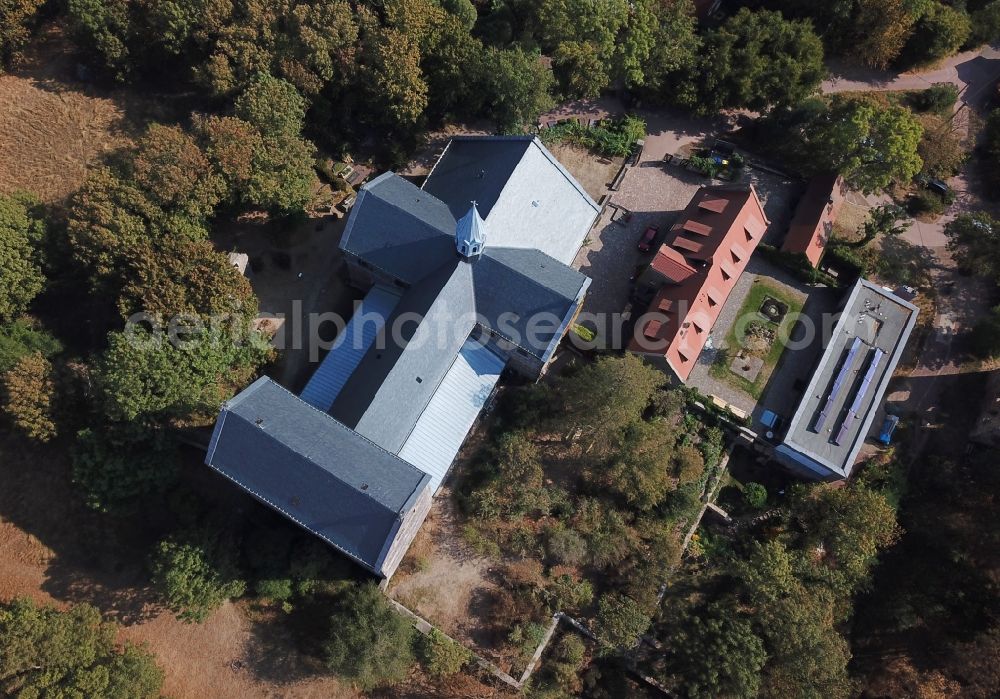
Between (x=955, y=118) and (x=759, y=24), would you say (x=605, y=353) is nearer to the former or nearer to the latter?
(x=759, y=24)

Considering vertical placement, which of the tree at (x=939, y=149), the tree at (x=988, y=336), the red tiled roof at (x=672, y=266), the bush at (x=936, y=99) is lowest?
the red tiled roof at (x=672, y=266)

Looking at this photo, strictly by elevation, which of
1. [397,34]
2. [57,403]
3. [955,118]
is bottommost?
[57,403]

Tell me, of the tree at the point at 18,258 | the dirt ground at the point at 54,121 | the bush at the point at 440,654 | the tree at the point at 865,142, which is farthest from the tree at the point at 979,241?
the tree at the point at 18,258

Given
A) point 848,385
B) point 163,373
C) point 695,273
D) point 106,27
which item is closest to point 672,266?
point 695,273

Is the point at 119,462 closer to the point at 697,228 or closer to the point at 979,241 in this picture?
the point at 697,228

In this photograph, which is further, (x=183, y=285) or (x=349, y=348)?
(x=349, y=348)

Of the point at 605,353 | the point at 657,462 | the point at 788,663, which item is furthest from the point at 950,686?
the point at 605,353

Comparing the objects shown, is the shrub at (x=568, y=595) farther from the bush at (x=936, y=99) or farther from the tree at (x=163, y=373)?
the bush at (x=936, y=99)
